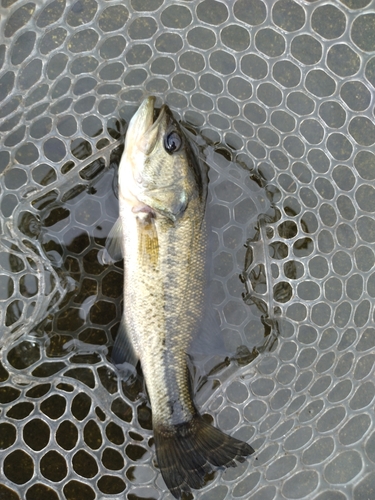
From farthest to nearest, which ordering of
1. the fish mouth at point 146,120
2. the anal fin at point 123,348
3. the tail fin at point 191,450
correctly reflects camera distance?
the anal fin at point 123,348
the tail fin at point 191,450
the fish mouth at point 146,120

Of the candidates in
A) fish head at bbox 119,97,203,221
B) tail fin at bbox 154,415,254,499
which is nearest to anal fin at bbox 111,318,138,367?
tail fin at bbox 154,415,254,499

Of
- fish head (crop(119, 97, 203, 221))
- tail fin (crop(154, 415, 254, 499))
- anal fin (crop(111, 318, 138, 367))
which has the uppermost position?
fish head (crop(119, 97, 203, 221))

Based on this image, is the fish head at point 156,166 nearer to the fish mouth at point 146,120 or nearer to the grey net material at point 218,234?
the fish mouth at point 146,120

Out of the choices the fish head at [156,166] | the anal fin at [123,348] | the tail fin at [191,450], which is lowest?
the tail fin at [191,450]

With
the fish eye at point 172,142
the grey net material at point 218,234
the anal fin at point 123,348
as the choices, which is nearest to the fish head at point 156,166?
the fish eye at point 172,142

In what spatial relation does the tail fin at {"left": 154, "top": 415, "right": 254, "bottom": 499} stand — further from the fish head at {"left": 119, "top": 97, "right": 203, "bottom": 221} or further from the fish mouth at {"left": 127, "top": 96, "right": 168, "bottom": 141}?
the fish mouth at {"left": 127, "top": 96, "right": 168, "bottom": 141}

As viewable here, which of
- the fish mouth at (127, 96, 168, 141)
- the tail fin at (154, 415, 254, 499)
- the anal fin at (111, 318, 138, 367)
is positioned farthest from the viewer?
the anal fin at (111, 318, 138, 367)

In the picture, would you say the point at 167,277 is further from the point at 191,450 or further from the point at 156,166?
the point at 191,450

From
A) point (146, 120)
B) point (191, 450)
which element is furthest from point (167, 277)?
point (191, 450)
